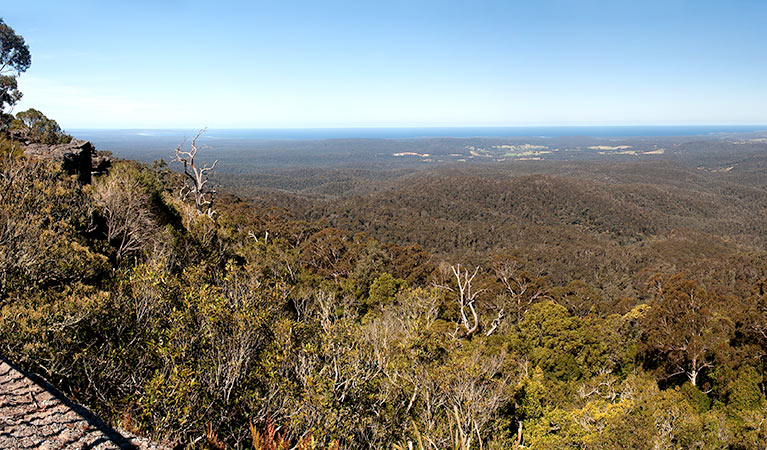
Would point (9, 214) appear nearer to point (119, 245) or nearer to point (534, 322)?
point (119, 245)

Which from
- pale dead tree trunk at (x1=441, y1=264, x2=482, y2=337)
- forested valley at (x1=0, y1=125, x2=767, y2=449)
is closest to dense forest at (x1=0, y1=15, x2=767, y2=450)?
forested valley at (x1=0, y1=125, x2=767, y2=449)

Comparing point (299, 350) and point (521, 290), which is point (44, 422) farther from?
point (521, 290)

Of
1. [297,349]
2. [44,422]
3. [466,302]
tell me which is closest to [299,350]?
[297,349]

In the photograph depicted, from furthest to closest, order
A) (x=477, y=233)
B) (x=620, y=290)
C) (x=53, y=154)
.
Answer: (x=477, y=233) → (x=620, y=290) → (x=53, y=154)

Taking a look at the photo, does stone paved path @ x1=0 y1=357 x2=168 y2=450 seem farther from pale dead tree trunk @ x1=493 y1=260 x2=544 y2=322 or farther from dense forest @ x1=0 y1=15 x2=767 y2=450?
pale dead tree trunk @ x1=493 y1=260 x2=544 y2=322

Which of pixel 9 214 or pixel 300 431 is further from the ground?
pixel 9 214

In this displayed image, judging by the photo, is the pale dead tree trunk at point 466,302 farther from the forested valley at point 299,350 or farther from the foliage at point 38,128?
the foliage at point 38,128

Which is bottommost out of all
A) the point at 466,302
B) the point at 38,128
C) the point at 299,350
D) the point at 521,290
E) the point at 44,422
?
the point at 521,290

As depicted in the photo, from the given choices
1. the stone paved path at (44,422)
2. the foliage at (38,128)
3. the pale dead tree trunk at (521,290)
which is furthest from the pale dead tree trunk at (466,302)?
the foliage at (38,128)

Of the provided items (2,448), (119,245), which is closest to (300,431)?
(2,448)
